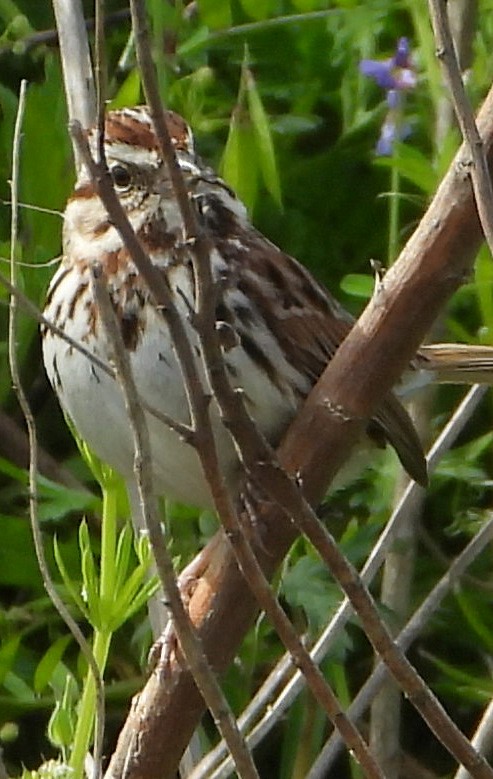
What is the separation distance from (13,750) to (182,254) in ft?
2.57

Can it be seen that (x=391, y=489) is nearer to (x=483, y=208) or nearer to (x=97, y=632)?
(x=97, y=632)

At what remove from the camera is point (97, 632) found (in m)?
1.36

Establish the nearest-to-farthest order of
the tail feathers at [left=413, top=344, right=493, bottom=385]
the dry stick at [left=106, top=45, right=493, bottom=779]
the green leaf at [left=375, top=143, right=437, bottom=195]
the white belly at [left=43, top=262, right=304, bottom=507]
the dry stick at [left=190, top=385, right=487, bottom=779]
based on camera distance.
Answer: the dry stick at [left=106, top=45, right=493, bottom=779]
the dry stick at [left=190, top=385, right=487, bottom=779]
the white belly at [left=43, top=262, right=304, bottom=507]
the green leaf at [left=375, top=143, right=437, bottom=195]
the tail feathers at [left=413, top=344, right=493, bottom=385]

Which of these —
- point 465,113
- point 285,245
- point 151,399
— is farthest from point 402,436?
point 465,113

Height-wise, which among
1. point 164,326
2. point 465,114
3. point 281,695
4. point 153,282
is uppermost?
point 465,114

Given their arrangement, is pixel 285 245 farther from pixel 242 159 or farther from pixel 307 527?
pixel 307 527

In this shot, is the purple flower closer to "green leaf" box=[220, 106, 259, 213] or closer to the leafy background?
the leafy background

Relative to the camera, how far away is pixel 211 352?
37.1 inches

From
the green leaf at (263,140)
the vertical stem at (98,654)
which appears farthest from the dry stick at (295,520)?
the green leaf at (263,140)

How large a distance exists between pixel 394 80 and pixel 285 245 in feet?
1.24

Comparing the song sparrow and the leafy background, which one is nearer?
the song sparrow

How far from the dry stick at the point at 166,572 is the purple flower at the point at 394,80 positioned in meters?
0.94

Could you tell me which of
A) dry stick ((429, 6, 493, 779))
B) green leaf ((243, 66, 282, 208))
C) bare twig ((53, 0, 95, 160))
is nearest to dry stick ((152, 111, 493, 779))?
dry stick ((429, 6, 493, 779))

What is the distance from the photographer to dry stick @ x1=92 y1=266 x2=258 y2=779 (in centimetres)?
101
